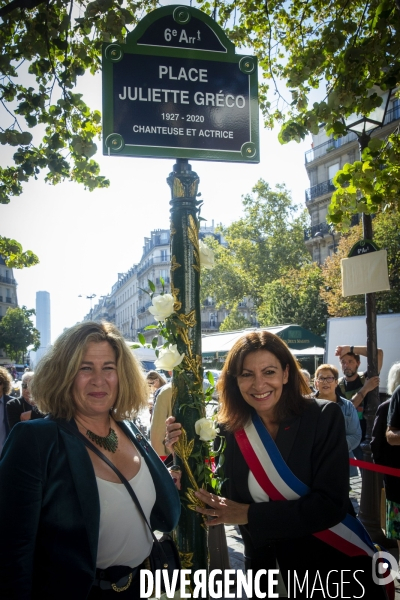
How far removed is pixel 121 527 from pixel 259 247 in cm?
4067

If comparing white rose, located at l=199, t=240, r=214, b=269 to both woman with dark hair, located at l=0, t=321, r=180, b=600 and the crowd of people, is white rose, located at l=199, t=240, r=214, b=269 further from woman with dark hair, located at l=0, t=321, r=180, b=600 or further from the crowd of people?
woman with dark hair, located at l=0, t=321, r=180, b=600

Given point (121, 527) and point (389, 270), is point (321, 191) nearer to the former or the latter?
point (389, 270)

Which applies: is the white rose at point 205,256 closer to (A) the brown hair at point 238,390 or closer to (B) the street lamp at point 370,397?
(A) the brown hair at point 238,390

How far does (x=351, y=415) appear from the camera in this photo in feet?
17.5

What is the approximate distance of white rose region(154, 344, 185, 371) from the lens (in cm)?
230

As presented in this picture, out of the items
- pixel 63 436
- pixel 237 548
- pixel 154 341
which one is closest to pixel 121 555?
pixel 63 436

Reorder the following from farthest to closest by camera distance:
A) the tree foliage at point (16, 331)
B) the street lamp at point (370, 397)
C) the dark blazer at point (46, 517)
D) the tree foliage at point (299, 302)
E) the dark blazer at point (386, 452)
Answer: the tree foliage at point (16, 331) → the tree foliage at point (299, 302) → the street lamp at point (370, 397) → the dark blazer at point (386, 452) → the dark blazer at point (46, 517)

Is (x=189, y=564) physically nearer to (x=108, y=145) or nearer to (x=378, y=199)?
(x=108, y=145)

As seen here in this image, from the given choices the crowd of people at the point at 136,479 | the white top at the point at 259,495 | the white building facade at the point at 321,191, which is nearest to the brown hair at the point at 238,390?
the crowd of people at the point at 136,479

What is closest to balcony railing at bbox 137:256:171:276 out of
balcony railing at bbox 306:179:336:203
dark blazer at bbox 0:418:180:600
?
balcony railing at bbox 306:179:336:203

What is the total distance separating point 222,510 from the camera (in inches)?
90.9

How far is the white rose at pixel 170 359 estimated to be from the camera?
2.30 metres

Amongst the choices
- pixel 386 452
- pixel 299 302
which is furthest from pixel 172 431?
pixel 299 302

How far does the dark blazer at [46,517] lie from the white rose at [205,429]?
54 cm
